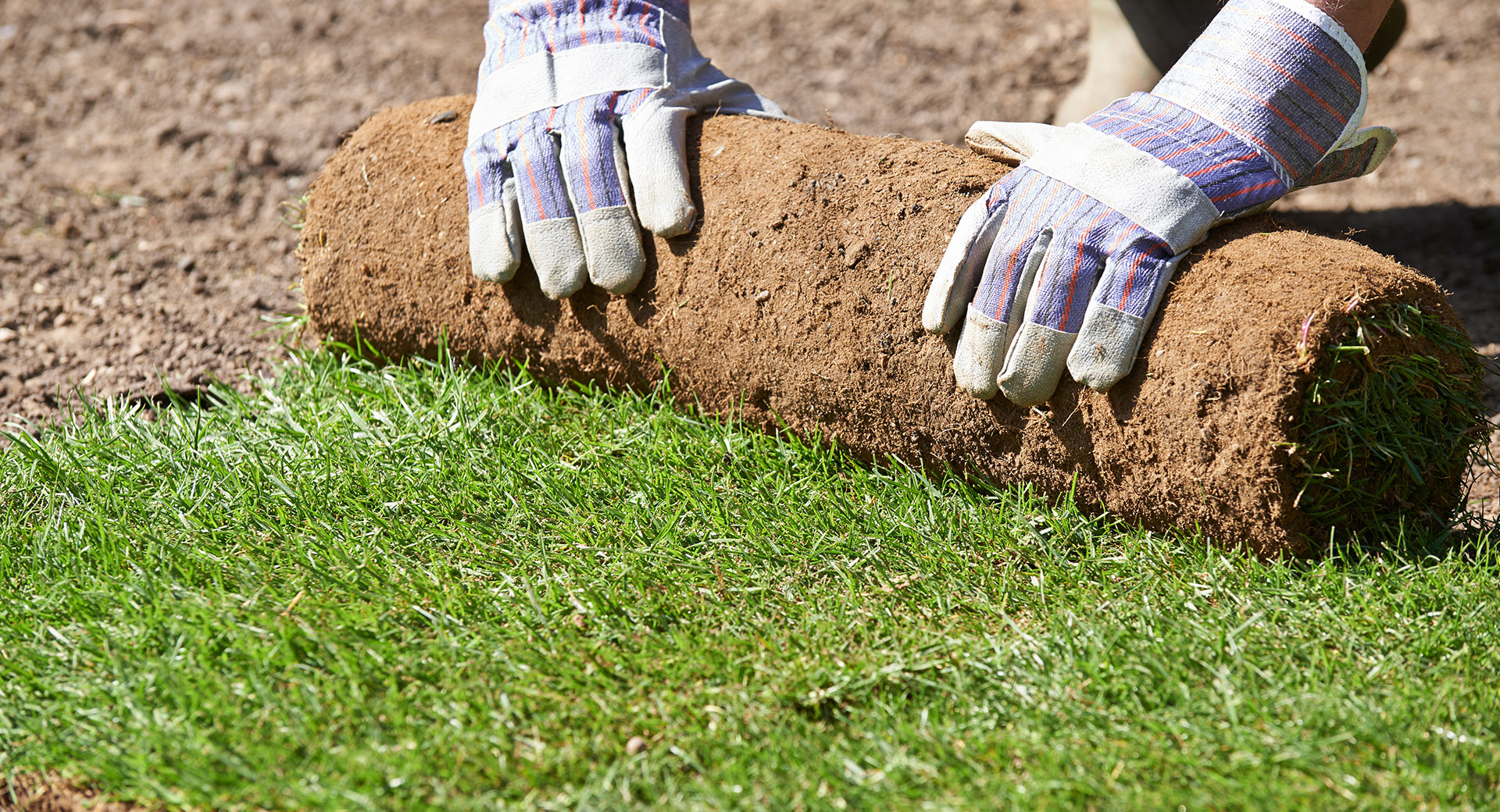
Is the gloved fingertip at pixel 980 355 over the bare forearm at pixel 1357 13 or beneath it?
beneath

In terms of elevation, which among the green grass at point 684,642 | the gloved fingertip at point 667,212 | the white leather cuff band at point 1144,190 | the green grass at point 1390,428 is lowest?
the green grass at point 684,642

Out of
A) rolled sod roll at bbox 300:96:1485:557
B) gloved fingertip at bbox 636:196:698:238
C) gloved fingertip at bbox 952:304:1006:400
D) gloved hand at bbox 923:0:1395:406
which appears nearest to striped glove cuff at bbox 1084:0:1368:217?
gloved hand at bbox 923:0:1395:406

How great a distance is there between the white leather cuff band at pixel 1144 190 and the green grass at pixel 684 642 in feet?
2.03

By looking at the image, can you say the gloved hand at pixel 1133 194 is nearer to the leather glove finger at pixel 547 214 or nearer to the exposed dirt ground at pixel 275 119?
the leather glove finger at pixel 547 214

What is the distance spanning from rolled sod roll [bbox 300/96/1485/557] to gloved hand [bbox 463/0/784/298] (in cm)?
9

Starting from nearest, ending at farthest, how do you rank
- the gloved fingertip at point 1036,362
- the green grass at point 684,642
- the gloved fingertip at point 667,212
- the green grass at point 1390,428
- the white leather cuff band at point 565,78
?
the green grass at point 684,642, the green grass at point 1390,428, the gloved fingertip at point 1036,362, the gloved fingertip at point 667,212, the white leather cuff band at point 565,78

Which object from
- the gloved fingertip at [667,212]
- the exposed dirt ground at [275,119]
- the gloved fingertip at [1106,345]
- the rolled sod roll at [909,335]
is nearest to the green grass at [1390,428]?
the rolled sod roll at [909,335]

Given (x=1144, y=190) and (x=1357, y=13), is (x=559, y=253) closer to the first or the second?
(x=1144, y=190)

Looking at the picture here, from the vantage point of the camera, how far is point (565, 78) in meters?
2.67

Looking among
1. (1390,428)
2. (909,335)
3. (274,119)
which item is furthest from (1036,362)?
(274,119)

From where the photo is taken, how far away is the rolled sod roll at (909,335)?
199 centimetres

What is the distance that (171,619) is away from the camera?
1980 millimetres

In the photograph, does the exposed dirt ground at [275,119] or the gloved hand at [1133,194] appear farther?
the exposed dirt ground at [275,119]

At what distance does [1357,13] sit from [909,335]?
1.09m
